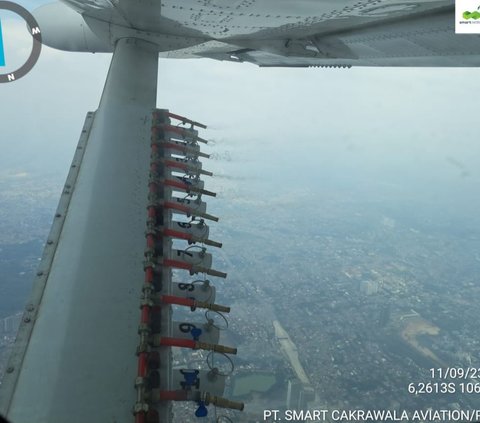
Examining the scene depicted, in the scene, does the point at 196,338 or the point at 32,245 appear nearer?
the point at 196,338

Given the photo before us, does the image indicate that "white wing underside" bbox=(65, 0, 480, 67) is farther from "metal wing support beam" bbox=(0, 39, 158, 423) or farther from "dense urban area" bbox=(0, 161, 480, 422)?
"dense urban area" bbox=(0, 161, 480, 422)

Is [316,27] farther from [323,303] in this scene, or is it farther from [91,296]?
[323,303]

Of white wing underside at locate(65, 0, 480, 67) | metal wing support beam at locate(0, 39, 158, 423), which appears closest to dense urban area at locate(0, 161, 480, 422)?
metal wing support beam at locate(0, 39, 158, 423)

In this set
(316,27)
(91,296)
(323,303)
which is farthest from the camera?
(323,303)

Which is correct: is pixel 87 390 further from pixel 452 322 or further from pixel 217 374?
pixel 452 322

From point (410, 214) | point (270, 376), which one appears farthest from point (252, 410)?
point (410, 214)

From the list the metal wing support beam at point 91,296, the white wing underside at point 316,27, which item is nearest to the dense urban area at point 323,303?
the metal wing support beam at point 91,296

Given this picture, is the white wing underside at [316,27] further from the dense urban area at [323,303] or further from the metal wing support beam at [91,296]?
the dense urban area at [323,303]

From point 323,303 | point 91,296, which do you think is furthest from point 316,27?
point 323,303
